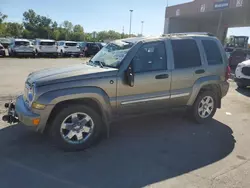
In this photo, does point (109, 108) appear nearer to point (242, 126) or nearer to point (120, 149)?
point (120, 149)

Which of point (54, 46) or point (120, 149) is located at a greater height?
point (54, 46)

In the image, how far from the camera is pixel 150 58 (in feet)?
14.8

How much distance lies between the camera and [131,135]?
4719 millimetres

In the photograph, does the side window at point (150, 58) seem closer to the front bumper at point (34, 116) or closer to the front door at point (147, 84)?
the front door at point (147, 84)

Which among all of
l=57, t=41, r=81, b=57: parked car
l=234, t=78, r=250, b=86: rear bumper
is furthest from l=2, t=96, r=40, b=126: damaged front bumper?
l=57, t=41, r=81, b=57: parked car

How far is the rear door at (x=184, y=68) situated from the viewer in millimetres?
4789

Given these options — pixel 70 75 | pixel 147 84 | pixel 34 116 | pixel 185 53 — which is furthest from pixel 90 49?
pixel 34 116

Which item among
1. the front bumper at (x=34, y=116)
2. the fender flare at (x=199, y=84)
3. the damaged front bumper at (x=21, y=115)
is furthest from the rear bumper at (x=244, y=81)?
the damaged front bumper at (x=21, y=115)

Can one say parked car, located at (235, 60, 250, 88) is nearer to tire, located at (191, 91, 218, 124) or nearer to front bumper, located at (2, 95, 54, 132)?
tire, located at (191, 91, 218, 124)

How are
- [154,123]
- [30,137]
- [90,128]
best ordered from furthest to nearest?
[154,123] < [30,137] < [90,128]

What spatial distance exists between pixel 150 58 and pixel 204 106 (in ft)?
6.39

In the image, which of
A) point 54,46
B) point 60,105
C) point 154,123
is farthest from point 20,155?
point 54,46

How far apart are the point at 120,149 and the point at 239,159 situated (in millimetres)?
2007

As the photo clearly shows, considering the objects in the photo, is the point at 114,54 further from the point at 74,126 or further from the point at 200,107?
the point at 200,107
